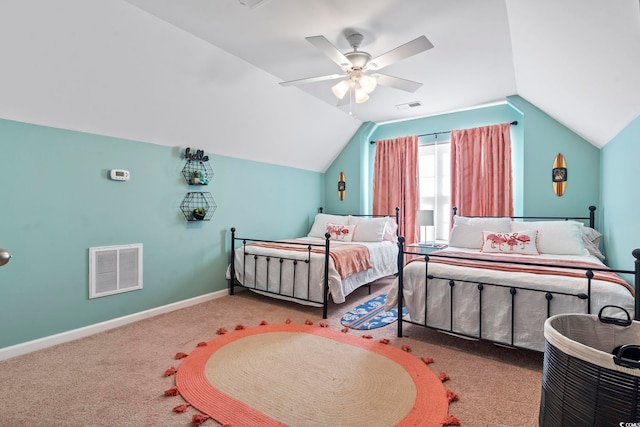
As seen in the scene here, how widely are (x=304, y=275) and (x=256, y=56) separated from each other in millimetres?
2220

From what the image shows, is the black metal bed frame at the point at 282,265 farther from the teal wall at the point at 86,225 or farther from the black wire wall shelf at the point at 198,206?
the black wire wall shelf at the point at 198,206

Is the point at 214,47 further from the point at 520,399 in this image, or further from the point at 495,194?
the point at 495,194

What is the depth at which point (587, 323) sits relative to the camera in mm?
1278

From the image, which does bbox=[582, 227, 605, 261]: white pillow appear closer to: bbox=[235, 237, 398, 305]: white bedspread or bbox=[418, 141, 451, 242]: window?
bbox=[418, 141, 451, 242]: window

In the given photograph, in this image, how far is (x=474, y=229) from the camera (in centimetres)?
362

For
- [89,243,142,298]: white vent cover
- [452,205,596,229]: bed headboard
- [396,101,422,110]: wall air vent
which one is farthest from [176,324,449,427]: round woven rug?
[396,101,422,110]: wall air vent

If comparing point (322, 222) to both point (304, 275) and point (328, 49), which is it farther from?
point (328, 49)

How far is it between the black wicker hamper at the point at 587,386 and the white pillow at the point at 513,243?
221cm

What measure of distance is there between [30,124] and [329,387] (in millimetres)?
2879

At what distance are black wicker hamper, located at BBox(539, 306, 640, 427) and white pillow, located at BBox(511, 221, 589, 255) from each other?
234cm

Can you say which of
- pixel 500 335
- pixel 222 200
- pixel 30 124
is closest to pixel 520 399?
pixel 500 335

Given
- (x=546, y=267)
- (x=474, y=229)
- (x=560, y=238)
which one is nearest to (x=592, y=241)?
(x=560, y=238)

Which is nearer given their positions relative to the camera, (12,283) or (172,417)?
(172,417)

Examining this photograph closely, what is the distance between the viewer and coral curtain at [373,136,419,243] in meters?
4.82
